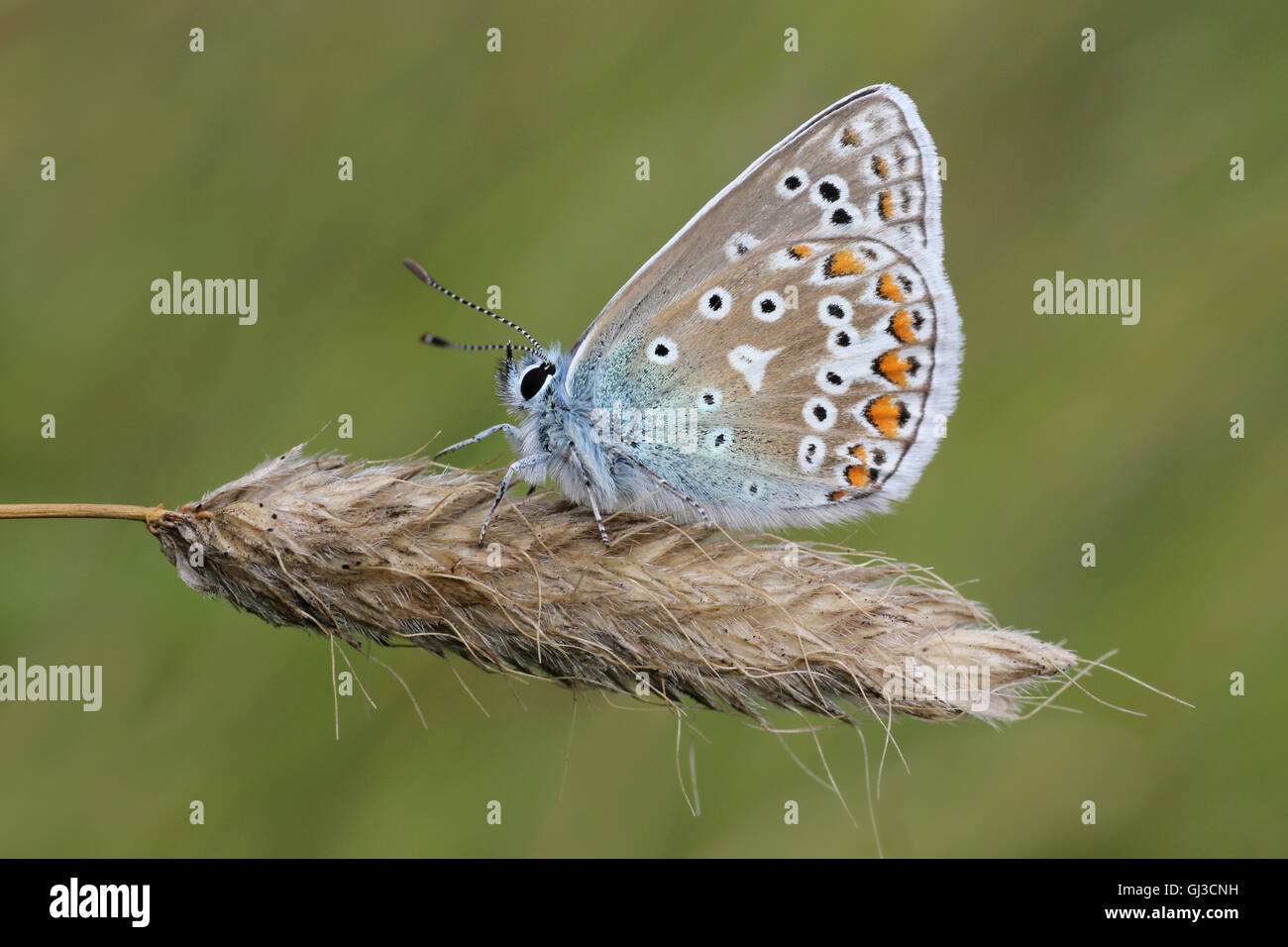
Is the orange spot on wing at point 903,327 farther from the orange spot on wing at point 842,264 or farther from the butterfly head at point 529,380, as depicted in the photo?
the butterfly head at point 529,380

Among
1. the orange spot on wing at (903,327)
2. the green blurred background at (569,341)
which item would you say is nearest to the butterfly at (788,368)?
the orange spot on wing at (903,327)

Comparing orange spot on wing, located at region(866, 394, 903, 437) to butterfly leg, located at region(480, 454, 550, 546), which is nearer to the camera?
butterfly leg, located at region(480, 454, 550, 546)

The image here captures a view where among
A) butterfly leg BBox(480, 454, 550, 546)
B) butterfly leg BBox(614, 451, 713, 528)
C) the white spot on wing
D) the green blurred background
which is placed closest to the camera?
butterfly leg BBox(480, 454, 550, 546)

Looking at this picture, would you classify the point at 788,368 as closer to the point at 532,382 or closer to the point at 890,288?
the point at 890,288

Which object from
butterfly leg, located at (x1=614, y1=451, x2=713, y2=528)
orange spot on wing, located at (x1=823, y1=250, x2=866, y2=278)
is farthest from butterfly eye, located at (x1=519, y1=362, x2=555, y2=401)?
orange spot on wing, located at (x1=823, y1=250, x2=866, y2=278)

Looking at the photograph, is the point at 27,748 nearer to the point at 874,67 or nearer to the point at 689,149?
Answer: the point at 689,149

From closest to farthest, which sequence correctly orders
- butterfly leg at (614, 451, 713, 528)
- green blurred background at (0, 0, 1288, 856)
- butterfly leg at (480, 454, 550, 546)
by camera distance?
butterfly leg at (480, 454, 550, 546) < butterfly leg at (614, 451, 713, 528) < green blurred background at (0, 0, 1288, 856)

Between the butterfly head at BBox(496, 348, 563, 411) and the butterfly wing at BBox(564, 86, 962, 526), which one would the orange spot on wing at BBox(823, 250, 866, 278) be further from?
the butterfly head at BBox(496, 348, 563, 411)
